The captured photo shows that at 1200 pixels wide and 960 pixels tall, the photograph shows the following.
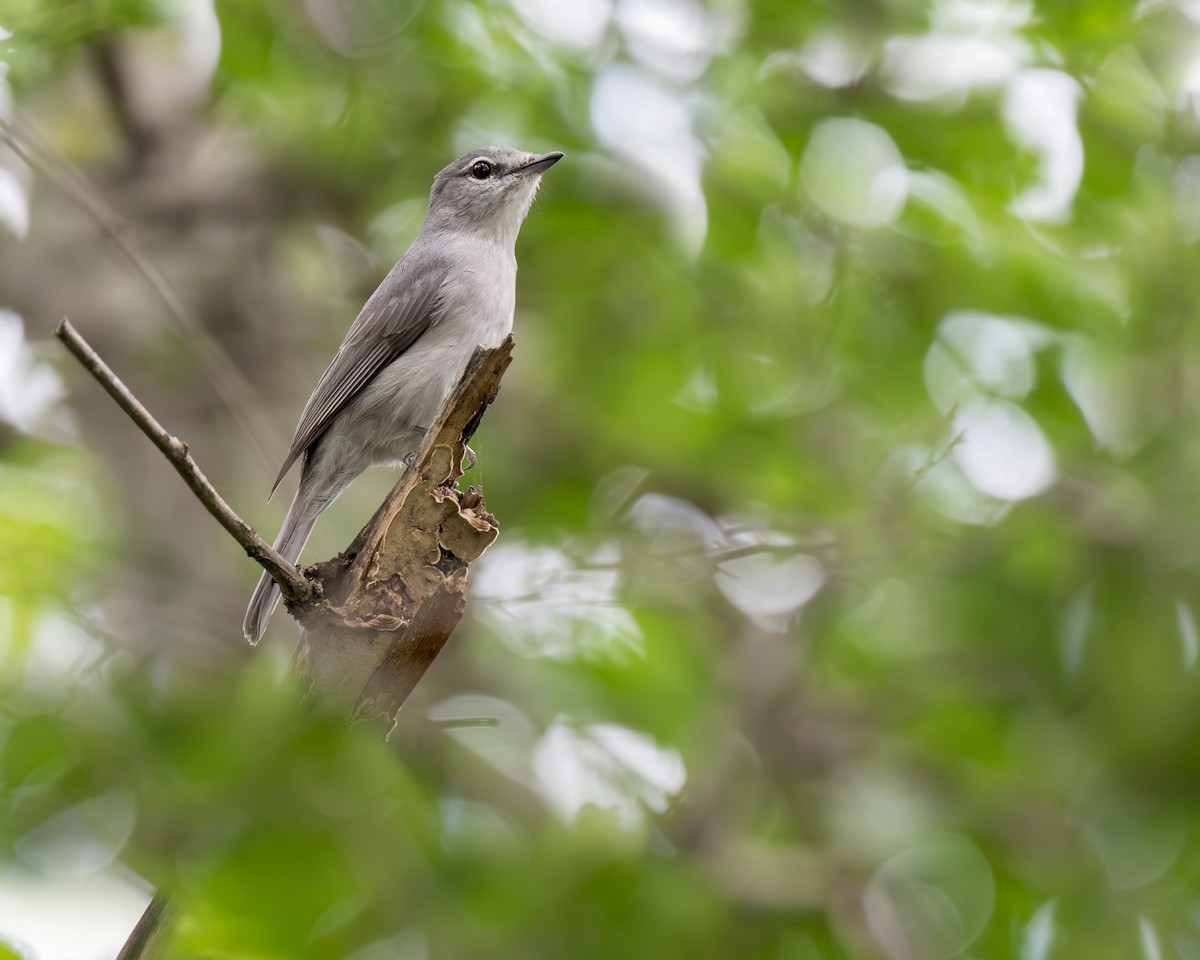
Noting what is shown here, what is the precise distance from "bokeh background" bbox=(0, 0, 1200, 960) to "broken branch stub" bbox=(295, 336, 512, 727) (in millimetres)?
1799

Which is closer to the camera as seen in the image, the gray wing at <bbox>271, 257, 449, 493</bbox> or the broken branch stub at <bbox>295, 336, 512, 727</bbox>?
the broken branch stub at <bbox>295, 336, 512, 727</bbox>

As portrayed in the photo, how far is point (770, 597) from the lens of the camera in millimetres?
7379

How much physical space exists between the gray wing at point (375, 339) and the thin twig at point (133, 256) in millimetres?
204

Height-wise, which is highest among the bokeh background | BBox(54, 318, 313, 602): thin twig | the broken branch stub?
BBox(54, 318, 313, 602): thin twig

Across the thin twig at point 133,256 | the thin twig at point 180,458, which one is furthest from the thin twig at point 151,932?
the thin twig at point 133,256

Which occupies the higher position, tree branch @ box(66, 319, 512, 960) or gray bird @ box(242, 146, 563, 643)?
tree branch @ box(66, 319, 512, 960)

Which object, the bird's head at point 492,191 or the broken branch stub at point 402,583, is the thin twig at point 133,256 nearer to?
the broken branch stub at point 402,583

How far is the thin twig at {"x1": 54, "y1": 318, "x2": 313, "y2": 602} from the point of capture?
2.12m

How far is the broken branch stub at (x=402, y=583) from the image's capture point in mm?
2980

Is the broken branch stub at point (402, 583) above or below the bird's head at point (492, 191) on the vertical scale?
above

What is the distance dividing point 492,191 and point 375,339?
4.46ft

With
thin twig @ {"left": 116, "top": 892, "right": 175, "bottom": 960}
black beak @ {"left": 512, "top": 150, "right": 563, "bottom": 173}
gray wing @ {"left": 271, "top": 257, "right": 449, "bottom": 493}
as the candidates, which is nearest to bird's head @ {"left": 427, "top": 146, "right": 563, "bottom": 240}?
black beak @ {"left": 512, "top": 150, "right": 563, "bottom": 173}

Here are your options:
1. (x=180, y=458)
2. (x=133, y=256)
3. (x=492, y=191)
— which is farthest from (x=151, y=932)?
(x=492, y=191)

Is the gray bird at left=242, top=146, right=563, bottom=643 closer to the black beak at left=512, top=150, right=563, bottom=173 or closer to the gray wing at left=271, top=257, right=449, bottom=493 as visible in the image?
the gray wing at left=271, top=257, right=449, bottom=493
